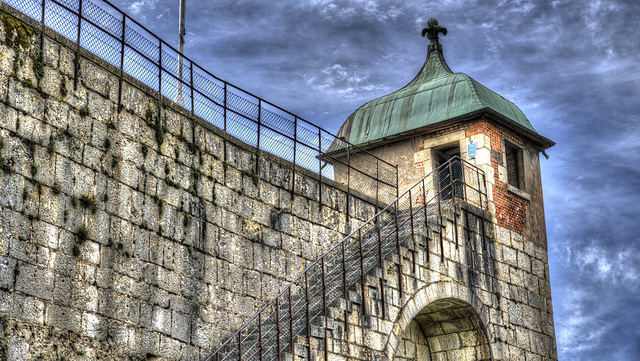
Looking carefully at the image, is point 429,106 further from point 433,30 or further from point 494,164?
point 433,30

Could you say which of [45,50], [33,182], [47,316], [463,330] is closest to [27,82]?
[45,50]

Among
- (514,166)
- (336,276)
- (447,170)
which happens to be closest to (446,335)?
(336,276)

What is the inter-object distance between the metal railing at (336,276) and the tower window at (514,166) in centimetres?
96

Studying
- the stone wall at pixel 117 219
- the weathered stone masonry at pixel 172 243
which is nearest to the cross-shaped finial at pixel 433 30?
the weathered stone masonry at pixel 172 243

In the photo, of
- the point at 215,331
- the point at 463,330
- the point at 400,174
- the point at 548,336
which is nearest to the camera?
the point at 215,331

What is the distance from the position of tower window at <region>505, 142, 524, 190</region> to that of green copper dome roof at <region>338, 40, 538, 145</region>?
1.53 ft

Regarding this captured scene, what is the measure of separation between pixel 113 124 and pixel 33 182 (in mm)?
1454

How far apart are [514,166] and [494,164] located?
1061 millimetres

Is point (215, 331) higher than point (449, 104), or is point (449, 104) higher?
point (449, 104)

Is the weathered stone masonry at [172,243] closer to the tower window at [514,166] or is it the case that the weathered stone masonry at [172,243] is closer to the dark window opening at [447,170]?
the dark window opening at [447,170]

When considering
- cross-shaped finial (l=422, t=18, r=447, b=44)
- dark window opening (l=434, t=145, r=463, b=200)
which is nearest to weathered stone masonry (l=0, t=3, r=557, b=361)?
dark window opening (l=434, t=145, r=463, b=200)

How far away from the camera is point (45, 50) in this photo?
29.7ft

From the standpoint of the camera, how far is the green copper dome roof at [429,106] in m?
15.2

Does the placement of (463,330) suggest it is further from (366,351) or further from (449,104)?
(449,104)
